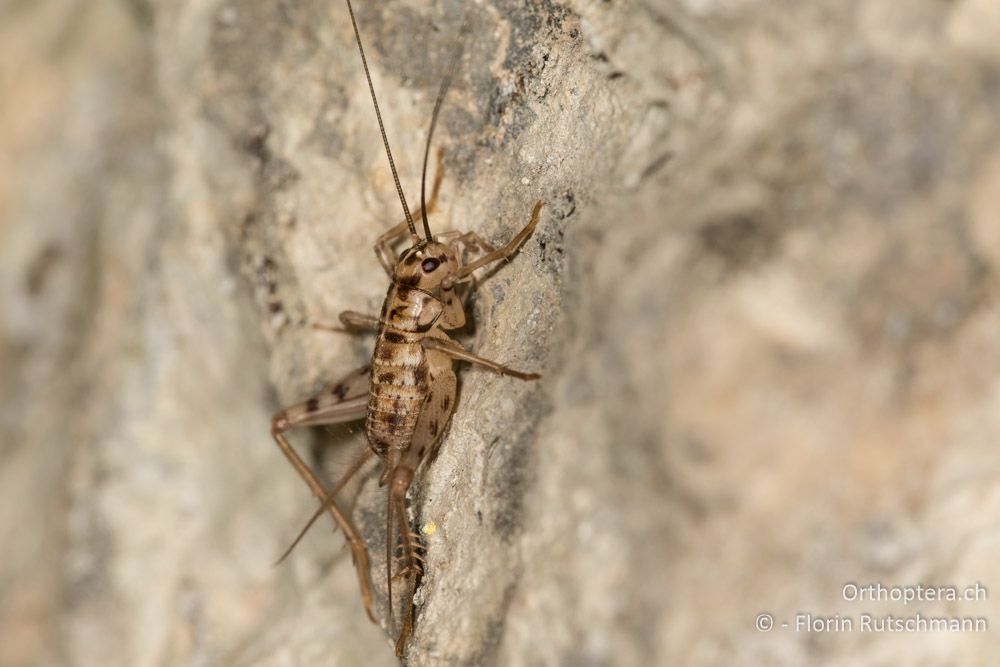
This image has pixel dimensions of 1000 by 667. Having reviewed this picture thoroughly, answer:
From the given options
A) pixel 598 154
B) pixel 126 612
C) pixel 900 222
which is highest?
pixel 598 154

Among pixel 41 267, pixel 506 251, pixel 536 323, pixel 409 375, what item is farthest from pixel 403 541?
pixel 41 267

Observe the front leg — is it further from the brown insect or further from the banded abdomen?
the banded abdomen

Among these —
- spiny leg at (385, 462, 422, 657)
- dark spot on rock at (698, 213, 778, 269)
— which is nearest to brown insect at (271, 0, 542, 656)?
spiny leg at (385, 462, 422, 657)

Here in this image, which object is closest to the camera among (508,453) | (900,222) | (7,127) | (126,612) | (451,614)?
(900,222)

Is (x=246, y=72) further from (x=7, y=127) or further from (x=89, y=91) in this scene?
(x=7, y=127)

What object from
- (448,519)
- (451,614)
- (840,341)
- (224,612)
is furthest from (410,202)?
(840,341)

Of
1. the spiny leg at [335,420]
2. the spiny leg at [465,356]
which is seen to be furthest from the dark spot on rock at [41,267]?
the spiny leg at [465,356]

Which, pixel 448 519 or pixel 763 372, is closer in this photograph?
pixel 763 372

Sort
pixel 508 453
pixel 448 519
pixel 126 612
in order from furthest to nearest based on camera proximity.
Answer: pixel 126 612, pixel 448 519, pixel 508 453
